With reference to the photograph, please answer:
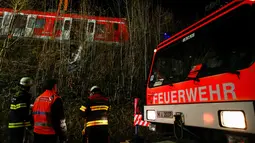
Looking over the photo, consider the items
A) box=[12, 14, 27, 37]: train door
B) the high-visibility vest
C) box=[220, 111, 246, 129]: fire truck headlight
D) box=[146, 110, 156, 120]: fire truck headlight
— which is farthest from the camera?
box=[12, 14, 27, 37]: train door

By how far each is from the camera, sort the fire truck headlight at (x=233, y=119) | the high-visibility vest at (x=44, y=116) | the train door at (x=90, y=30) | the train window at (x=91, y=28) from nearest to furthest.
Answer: the fire truck headlight at (x=233, y=119)
the high-visibility vest at (x=44, y=116)
the train door at (x=90, y=30)
the train window at (x=91, y=28)

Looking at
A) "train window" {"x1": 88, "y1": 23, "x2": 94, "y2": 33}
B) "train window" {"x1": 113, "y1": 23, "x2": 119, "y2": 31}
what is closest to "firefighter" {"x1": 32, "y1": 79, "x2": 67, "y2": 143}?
"train window" {"x1": 88, "y1": 23, "x2": 94, "y2": 33}

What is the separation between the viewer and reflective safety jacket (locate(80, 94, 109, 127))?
288 centimetres

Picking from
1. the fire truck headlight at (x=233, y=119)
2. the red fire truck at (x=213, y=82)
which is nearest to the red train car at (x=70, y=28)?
the red fire truck at (x=213, y=82)

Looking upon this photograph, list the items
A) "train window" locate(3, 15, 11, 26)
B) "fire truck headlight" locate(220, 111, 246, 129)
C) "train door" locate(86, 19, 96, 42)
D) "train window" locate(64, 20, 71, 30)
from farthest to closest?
"train door" locate(86, 19, 96, 42)
"train window" locate(64, 20, 71, 30)
"train window" locate(3, 15, 11, 26)
"fire truck headlight" locate(220, 111, 246, 129)

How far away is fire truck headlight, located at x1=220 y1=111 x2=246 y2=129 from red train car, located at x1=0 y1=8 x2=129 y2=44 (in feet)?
22.5

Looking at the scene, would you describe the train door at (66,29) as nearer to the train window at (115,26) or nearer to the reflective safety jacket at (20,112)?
the train window at (115,26)

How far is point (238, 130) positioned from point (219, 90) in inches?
17.1

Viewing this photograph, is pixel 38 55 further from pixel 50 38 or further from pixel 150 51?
pixel 150 51

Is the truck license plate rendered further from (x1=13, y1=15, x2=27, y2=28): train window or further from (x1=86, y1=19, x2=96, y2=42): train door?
(x1=13, y1=15, x2=27, y2=28): train window

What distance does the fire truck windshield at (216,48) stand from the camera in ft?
5.68

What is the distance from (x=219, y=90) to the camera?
1.82 m

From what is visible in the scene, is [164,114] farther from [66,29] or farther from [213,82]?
[66,29]

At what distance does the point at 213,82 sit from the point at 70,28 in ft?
24.9
